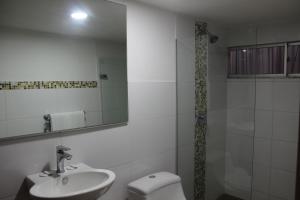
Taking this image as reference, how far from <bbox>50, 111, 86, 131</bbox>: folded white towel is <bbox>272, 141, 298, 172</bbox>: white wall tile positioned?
231 centimetres

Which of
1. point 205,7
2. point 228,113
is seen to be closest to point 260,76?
point 228,113

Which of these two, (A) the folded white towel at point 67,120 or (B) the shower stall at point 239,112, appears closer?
(A) the folded white towel at point 67,120

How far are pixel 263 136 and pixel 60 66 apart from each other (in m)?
2.49

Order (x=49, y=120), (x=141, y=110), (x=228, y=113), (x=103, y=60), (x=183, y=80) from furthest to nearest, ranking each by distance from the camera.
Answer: (x=228, y=113) < (x=183, y=80) < (x=141, y=110) < (x=103, y=60) < (x=49, y=120)

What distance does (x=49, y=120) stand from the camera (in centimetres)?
164

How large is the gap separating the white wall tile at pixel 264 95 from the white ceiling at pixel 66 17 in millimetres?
1866

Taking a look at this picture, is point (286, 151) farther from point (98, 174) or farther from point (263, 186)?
point (98, 174)

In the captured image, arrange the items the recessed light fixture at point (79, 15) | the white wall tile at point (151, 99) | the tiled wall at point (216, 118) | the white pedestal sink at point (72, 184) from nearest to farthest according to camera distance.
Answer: the white pedestal sink at point (72, 184), the recessed light fixture at point (79, 15), the white wall tile at point (151, 99), the tiled wall at point (216, 118)

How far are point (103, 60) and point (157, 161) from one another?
1.08 meters

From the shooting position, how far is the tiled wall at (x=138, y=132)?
5.25 ft

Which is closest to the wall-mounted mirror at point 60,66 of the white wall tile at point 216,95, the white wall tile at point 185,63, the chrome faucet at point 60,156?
the chrome faucet at point 60,156

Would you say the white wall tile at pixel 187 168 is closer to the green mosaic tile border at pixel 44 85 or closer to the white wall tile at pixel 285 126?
the white wall tile at pixel 285 126

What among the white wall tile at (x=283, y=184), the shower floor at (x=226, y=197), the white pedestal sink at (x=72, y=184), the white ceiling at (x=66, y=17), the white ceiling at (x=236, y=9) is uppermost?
the white ceiling at (x=236, y=9)

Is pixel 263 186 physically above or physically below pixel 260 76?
below
